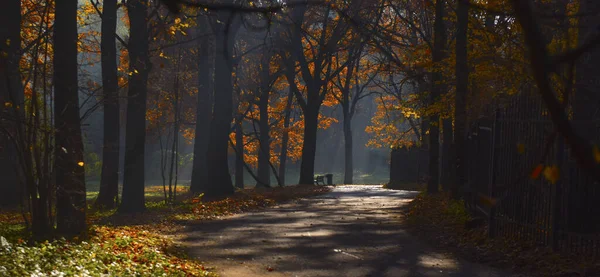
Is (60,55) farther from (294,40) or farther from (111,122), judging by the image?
(294,40)

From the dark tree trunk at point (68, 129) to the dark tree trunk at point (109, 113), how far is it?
7132mm

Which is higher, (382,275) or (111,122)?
(111,122)

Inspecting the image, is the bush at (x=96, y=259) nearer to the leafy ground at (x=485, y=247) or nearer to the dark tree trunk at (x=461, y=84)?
the leafy ground at (x=485, y=247)

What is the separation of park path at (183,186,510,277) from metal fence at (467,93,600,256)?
3.83ft

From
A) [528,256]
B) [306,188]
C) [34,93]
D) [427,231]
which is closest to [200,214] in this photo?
[427,231]

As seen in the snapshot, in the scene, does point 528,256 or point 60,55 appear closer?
point 528,256

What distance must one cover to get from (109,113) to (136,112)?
2.92 m

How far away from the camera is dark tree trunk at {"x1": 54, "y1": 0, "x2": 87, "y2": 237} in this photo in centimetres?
1105

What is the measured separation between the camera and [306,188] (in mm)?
31266

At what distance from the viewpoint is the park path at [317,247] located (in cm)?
974

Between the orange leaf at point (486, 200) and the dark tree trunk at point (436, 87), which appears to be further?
the dark tree trunk at point (436, 87)

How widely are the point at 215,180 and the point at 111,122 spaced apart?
16.3 ft

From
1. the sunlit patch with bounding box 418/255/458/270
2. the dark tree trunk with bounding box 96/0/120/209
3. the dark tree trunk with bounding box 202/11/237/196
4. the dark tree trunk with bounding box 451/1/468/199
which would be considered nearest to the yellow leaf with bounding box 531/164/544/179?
the sunlit patch with bounding box 418/255/458/270

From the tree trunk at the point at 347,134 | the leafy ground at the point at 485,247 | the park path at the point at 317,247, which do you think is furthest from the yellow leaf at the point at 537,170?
the tree trunk at the point at 347,134
